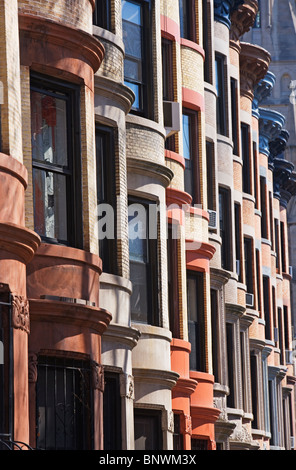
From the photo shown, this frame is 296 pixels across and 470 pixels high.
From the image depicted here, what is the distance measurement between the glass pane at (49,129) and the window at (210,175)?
12.3 meters

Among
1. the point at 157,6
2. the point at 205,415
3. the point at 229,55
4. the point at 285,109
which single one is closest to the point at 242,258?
the point at 229,55

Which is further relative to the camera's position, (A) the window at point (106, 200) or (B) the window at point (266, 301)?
(B) the window at point (266, 301)

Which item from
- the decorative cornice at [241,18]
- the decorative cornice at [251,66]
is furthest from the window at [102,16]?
the decorative cornice at [251,66]

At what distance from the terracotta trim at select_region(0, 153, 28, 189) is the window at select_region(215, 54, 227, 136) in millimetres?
17431

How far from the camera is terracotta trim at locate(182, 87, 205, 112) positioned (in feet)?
93.0

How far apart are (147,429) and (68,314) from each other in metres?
5.98

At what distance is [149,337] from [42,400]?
5.63m

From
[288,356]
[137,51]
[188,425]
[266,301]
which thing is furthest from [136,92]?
[288,356]

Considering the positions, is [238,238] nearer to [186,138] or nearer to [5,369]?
[186,138]

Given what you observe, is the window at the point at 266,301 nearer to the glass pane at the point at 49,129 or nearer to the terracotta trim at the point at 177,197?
the terracotta trim at the point at 177,197

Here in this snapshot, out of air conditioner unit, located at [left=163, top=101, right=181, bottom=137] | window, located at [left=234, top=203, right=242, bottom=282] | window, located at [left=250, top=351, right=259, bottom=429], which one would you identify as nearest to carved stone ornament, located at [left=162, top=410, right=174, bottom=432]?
air conditioner unit, located at [left=163, top=101, right=181, bottom=137]

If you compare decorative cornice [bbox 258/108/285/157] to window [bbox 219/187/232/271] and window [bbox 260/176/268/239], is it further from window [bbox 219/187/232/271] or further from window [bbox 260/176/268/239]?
window [bbox 219/187/232/271]

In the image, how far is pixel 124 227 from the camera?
20875 millimetres

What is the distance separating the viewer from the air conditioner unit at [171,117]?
25.0m
